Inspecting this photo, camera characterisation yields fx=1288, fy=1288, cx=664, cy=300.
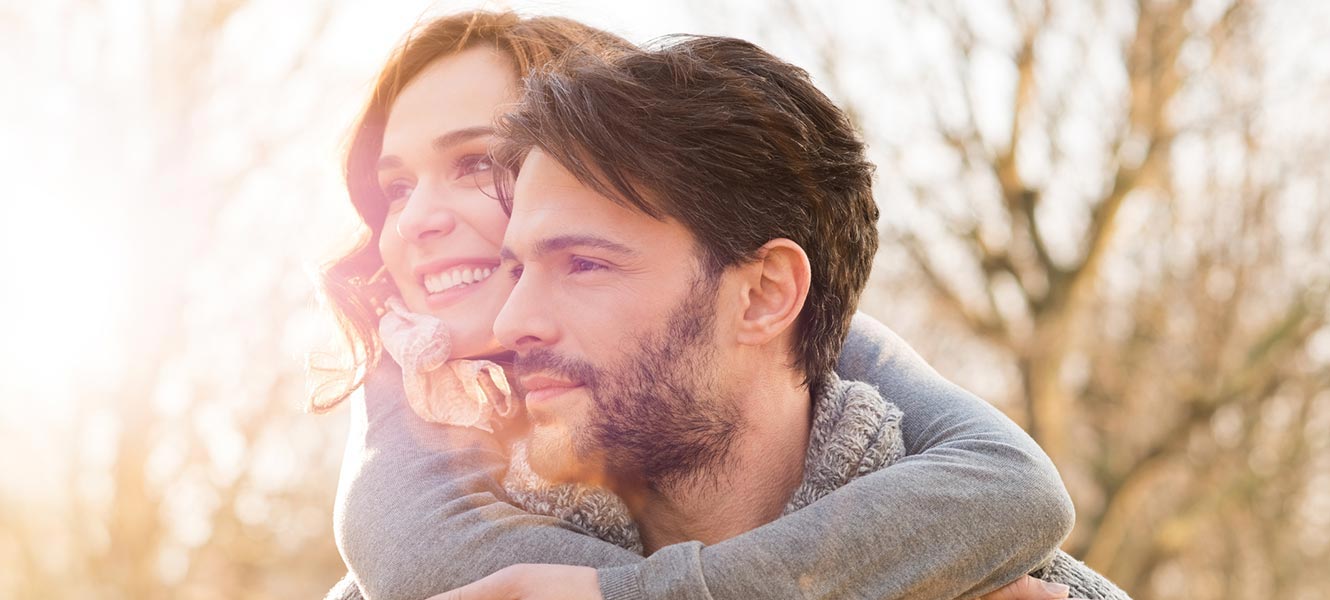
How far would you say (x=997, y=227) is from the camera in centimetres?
1109

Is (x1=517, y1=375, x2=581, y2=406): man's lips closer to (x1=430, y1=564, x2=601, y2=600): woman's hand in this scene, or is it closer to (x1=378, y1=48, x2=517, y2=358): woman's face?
(x1=378, y1=48, x2=517, y2=358): woman's face

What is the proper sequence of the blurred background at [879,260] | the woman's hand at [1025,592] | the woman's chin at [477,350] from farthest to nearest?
the blurred background at [879,260]
the woman's chin at [477,350]
the woman's hand at [1025,592]

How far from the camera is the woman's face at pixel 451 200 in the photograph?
8.44ft

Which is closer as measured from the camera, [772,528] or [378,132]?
[772,528]

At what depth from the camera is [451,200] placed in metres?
2.62

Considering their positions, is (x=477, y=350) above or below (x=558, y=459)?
above

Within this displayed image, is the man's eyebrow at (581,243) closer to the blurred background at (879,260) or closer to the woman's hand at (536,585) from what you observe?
the woman's hand at (536,585)

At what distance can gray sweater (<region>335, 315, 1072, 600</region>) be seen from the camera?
6.48ft

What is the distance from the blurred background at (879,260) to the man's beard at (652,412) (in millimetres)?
7619

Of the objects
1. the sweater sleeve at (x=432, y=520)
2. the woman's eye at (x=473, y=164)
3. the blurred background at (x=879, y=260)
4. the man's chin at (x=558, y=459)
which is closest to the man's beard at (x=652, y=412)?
the man's chin at (x=558, y=459)

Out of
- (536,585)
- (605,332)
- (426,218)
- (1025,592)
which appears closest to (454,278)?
(426,218)

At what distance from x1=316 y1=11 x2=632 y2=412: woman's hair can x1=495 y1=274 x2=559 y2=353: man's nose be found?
1.88 feet

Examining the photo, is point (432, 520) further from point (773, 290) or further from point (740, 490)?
point (773, 290)

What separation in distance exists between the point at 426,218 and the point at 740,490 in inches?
32.4
